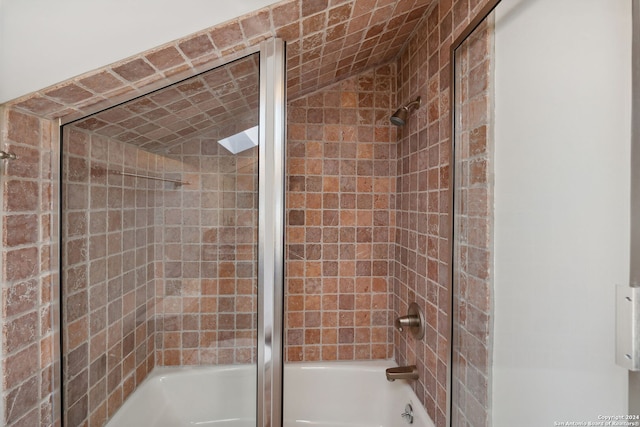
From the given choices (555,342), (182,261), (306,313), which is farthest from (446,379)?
(182,261)

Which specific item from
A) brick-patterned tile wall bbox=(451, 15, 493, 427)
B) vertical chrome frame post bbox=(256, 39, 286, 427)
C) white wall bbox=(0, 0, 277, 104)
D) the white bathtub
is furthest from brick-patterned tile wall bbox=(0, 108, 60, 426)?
brick-patterned tile wall bbox=(451, 15, 493, 427)

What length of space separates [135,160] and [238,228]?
→ 336 millimetres

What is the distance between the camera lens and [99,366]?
0.93 metres

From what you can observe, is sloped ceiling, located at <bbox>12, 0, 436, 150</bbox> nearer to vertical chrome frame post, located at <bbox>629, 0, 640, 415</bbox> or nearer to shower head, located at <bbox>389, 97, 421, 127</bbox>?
shower head, located at <bbox>389, 97, 421, 127</bbox>

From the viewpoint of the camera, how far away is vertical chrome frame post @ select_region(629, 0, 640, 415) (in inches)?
19.1

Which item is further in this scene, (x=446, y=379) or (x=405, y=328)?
(x=405, y=328)

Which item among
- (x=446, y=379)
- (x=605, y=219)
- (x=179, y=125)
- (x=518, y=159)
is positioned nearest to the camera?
(x=605, y=219)

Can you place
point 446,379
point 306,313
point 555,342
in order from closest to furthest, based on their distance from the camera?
point 555,342
point 446,379
point 306,313

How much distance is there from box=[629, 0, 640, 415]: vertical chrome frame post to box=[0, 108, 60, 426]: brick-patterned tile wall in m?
1.21

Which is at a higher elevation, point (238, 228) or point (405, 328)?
point (238, 228)

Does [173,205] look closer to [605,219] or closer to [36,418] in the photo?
[36,418]

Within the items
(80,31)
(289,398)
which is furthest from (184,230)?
(289,398)

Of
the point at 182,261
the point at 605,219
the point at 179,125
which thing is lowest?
the point at 182,261

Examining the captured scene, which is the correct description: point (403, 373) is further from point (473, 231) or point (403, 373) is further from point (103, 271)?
point (103, 271)
